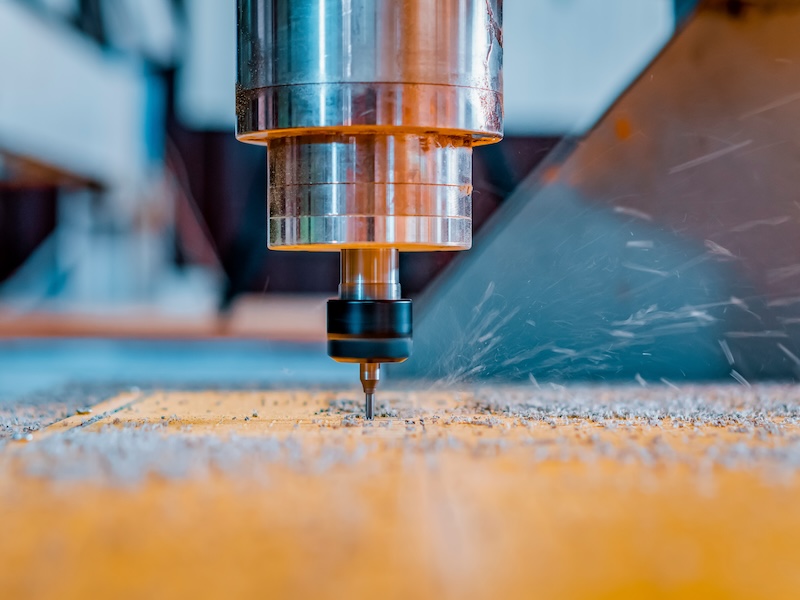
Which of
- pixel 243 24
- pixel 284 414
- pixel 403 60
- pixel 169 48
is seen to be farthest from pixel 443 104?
pixel 169 48

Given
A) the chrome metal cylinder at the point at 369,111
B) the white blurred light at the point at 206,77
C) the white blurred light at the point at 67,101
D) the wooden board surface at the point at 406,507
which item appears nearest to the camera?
the wooden board surface at the point at 406,507

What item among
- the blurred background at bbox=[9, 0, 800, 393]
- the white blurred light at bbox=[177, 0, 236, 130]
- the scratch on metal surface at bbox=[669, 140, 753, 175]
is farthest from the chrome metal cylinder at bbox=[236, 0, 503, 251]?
the white blurred light at bbox=[177, 0, 236, 130]

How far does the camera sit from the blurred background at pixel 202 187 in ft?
3.48

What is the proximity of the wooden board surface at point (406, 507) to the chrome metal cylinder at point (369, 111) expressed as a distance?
6.3 inches

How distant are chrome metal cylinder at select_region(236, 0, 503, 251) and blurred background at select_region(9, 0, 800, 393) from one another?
27 cm

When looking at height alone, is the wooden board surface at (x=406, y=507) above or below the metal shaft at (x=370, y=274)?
below

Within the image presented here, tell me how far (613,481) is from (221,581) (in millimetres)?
259

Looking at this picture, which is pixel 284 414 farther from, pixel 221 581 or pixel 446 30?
pixel 221 581

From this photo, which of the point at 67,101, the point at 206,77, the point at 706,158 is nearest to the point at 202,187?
the point at 206,77

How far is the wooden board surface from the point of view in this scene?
392mm

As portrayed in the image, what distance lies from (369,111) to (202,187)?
1.74 m

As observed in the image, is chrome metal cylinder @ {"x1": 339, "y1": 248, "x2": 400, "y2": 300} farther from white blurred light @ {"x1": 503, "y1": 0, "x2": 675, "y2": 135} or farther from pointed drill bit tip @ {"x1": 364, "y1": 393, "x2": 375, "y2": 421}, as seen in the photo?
white blurred light @ {"x1": 503, "y1": 0, "x2": 675, "y2": 135}

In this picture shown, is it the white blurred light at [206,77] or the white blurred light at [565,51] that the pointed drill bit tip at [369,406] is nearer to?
the white blurred light at [565,51]

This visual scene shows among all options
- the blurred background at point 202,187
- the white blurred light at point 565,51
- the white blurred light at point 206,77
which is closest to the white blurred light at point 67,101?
the blurred background at point 202,187
